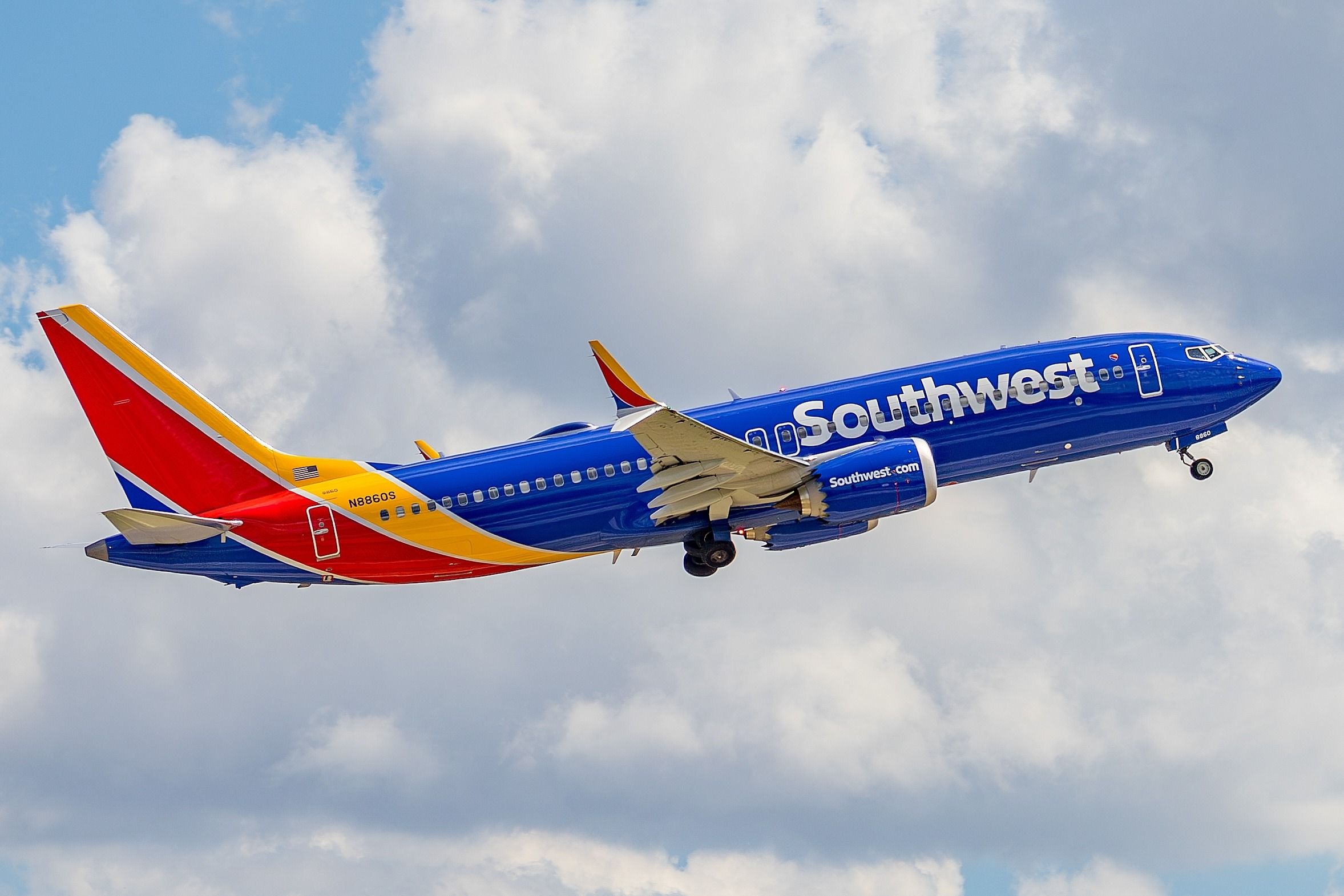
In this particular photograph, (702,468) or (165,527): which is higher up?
(165,527)

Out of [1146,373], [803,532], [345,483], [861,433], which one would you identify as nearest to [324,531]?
[345,483]

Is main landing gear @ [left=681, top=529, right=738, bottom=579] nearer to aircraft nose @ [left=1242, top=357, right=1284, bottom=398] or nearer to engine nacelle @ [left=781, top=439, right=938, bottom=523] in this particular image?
engine nacelle @ [left=781, top=439, right=938, bottom=523]

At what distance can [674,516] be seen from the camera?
233 ft

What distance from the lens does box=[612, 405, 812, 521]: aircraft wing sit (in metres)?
65.3

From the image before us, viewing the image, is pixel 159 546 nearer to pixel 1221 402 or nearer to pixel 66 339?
pixel 66 339

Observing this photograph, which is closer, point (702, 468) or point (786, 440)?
point (702, 468)

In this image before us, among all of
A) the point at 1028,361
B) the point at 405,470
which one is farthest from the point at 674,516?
the point at 1028,361

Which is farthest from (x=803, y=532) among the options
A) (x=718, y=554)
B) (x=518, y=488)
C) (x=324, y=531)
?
(x=324, y=531)

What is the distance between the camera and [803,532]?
244ft

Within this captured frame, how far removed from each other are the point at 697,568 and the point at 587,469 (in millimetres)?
6515

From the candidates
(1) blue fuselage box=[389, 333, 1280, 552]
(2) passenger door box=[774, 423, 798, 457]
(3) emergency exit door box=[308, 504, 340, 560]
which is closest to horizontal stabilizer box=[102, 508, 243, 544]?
(3) emergency exit door box=[308, 504, 340, 560]

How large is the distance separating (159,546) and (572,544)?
1617 centimetres

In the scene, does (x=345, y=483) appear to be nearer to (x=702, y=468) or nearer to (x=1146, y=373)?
(x=702, y=468)

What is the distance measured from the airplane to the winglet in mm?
3858
